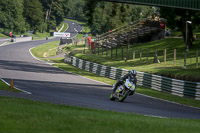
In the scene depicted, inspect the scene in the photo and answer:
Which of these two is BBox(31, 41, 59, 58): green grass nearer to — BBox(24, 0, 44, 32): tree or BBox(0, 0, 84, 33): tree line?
BBox(0, 0, 84, 33): tree line

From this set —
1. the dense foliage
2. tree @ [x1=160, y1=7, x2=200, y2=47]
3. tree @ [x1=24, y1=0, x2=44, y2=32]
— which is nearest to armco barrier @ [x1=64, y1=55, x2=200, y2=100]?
tree @ [x1=160, y1=7, x2=200, y2=47]

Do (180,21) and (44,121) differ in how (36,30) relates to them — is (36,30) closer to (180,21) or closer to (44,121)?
(180,21)

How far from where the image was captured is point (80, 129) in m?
8.32

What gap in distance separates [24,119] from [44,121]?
530 millimetres

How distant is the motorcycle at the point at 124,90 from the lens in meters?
18.1

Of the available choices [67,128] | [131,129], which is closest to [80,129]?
[67,128]

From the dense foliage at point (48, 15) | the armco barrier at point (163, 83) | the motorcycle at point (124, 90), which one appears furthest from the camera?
the dense foliage at point (48, 15)

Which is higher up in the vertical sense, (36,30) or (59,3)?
(59,3)

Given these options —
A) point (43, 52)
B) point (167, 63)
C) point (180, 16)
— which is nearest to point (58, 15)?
point (43, 52)

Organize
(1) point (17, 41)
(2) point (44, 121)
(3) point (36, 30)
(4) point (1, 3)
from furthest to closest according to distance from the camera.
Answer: (3) point (36, 30), (4) point (1, 3), (1) point (17, 41), (2) point (44, 121)

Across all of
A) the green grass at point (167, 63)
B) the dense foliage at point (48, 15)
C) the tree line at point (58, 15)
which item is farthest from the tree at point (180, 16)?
the dense foliage at point (48, 15)

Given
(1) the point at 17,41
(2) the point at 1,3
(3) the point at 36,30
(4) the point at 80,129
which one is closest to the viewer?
(4) the point at 80,129

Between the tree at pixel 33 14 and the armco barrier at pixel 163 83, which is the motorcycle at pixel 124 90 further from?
the tree at pixel 33 14

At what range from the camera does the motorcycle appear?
1814cm
